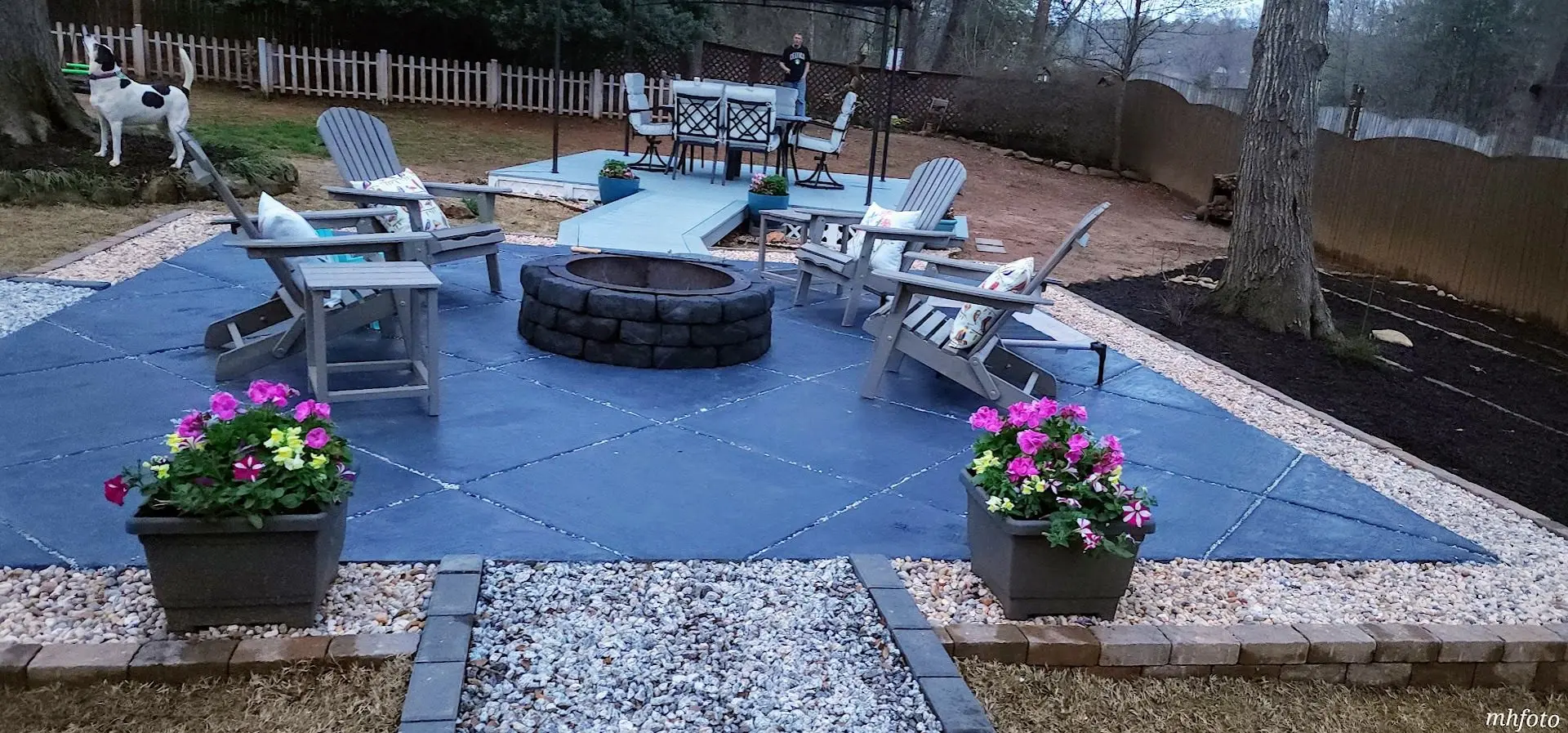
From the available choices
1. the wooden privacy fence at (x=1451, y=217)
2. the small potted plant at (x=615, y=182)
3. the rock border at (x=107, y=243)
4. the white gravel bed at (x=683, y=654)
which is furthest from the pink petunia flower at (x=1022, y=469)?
the wooden privacy fence at (x=1451, y=217)

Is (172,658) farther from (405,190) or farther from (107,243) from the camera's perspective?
(107,243)

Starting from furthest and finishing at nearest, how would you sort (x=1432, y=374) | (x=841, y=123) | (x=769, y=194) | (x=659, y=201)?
(x=841, y=123) < (x=659, y=201) < (x=769, y=194) < (x=1432, y=374)

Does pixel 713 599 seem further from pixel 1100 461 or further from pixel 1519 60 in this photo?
pixel 1519 60

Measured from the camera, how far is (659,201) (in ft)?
27.1

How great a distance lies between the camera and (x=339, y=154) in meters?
5.05

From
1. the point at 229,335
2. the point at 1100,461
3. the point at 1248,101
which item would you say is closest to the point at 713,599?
the point at 1100,461

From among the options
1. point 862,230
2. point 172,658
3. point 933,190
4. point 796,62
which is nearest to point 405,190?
point 862,230

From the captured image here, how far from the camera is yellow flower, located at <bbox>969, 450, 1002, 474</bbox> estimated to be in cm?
250

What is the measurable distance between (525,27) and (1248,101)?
38.2 ft

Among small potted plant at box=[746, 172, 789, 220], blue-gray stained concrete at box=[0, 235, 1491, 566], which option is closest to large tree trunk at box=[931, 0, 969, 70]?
small potted plant at box=[746, 172, 789, 220]

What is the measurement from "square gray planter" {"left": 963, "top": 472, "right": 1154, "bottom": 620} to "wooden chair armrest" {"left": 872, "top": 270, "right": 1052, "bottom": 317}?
1446mm

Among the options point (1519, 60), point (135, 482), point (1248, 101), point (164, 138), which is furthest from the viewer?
point (1519, 60)

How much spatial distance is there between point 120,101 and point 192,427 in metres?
6.97

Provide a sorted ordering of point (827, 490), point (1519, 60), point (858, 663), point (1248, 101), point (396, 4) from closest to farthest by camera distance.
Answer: point (858, 663), point (827, 490), point (1248, 101), point (1519, 60), point (396, 4)
